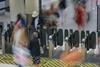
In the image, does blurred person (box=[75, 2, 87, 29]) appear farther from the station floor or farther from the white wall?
the white wall

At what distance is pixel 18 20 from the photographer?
18.0 feet

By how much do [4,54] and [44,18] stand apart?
1063 mm

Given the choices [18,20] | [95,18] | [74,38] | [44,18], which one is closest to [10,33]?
[18,20]

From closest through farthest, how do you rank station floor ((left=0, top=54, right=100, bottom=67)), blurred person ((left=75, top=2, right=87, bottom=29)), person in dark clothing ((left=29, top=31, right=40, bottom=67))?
blurred person ((left=75, top=2, right=87, bottom=29)) → station floor ((left=0, top=54, right=100, bottom=67)) → person in dark clothing ((left=29, top=31, right=40, bottom=67))

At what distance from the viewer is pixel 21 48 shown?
5.47 m

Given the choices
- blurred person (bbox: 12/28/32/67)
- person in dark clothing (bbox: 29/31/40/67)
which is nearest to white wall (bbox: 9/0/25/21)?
blurred person (bbox: 12/28/32/67)

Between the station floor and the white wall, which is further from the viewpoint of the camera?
the white wall

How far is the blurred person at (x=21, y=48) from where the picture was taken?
17.9 feet

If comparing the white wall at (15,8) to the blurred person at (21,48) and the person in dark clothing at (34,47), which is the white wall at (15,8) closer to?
the blurred person at (21,48)

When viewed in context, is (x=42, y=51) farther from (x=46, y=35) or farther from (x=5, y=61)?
(x=5, y=61)

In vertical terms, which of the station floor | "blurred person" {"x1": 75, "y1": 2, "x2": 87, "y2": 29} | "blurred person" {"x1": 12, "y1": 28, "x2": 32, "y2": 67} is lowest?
the station floor

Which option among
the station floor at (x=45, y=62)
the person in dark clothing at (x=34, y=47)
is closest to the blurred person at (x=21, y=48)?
the person in dark clothing at (x=34, y=47)

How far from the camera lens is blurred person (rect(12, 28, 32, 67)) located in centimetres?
544

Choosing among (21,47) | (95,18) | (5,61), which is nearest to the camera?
(95,18)
